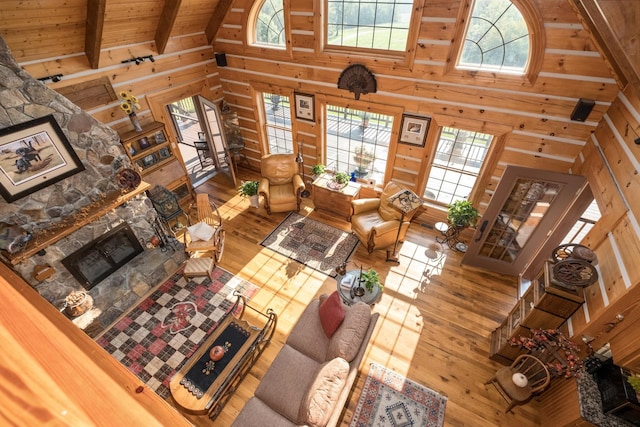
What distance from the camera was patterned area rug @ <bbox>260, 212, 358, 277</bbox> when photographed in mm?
5688

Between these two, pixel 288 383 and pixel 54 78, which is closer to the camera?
pixel 288 383

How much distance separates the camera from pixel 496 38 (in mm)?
4203

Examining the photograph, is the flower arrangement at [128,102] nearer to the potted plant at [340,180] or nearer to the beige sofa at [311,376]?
the potted plant at [340,180]

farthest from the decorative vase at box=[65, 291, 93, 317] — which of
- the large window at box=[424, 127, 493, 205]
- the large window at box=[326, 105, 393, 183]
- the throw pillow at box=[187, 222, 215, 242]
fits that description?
the large window at box=[424, 127, 493, 205]

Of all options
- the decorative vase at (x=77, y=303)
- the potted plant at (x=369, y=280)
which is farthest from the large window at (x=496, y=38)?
the decorative vase at (x=77, y=303)

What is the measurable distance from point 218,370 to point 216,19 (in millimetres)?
6432

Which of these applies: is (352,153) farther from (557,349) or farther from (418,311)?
(557,349)

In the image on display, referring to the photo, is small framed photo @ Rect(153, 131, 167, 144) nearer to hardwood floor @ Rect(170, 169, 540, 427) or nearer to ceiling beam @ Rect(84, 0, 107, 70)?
ceiling beam @ Rect(84, 0, 107, 70)

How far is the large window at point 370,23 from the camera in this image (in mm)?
4629

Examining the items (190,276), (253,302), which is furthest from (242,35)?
(253,302)

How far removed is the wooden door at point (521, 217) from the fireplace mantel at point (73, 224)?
5918mm

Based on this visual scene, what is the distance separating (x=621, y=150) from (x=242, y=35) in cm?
639

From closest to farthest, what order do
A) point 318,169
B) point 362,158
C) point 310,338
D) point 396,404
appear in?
1. point 396,404
2. point 310,338
3. point 318,169
4. point 362,158

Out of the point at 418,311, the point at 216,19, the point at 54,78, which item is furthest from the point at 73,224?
the point at 418,311
